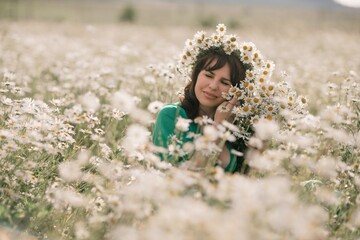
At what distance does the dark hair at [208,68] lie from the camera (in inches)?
→ 148

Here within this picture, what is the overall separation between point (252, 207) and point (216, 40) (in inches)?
98.5

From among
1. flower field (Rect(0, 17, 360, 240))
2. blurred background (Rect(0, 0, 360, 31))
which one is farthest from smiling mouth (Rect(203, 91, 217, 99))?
blurred background (Rect(0, 0, 360, 31))

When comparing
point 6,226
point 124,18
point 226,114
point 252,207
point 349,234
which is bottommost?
point 124,18

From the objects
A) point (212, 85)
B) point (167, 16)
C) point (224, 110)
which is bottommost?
point (167, 16)

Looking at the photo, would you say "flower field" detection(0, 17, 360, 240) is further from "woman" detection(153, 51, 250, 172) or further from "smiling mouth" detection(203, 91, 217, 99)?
"smiling mouth" detection(203, 91, 217, 99)

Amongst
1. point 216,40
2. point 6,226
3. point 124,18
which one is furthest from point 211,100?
point 124,18

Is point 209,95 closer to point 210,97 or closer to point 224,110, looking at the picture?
point 210,97

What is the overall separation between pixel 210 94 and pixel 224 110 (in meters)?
0.26

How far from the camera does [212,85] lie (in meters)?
3.62

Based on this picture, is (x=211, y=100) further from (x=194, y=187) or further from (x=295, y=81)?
(x=295, y=81)

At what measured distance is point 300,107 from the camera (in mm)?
3424

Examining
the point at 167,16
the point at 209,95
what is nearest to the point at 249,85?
the point at 209,95

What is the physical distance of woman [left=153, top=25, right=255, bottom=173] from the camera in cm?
355

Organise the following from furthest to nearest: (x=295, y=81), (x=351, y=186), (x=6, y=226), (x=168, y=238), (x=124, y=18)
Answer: (x=124, y=18) < (x=295, y=81) < (x=351, y=186) < (x=6, y=226) < (x=168, y=238)
